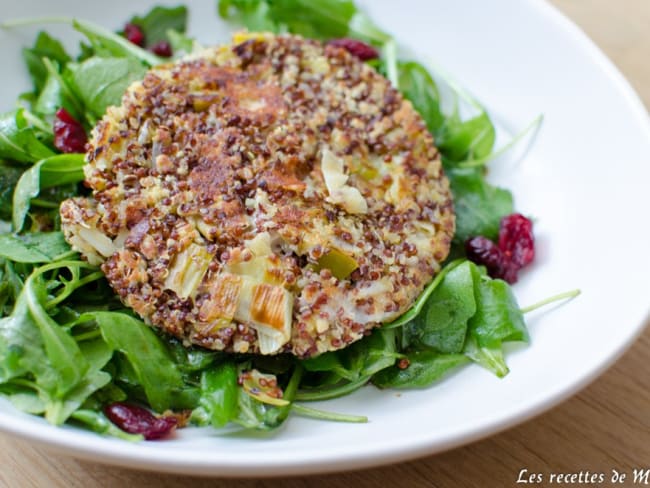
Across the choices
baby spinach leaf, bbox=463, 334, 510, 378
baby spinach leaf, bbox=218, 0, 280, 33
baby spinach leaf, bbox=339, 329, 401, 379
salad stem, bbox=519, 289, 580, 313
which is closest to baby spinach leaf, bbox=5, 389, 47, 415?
baby spinach leaf, bbox=339, 329, 401, 379

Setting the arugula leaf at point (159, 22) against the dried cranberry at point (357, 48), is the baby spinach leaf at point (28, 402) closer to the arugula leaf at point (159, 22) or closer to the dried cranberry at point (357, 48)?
the arugula leaf at point (159, 22)

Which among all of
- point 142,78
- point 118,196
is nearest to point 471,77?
point 142,78

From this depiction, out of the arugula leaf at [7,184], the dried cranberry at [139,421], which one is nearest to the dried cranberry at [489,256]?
the dried cranberry at [139,421]

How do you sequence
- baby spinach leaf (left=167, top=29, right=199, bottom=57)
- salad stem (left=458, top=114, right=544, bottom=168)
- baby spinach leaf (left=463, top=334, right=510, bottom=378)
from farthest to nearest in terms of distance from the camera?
baby spinach leaf (left=167, top=29, right=199, bottom=57), salad stem (left=458, top=114, right=544, bottom=168), baby spinach leaf (left=463, top=334, right=510, bottom=378)

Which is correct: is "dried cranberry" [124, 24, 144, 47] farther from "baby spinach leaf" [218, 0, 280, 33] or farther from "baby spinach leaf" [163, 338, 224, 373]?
"baby spinach leaf" [163, 338, 224, 373]

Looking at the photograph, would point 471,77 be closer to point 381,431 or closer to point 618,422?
point 618,422

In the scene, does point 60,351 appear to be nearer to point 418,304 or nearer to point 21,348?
point 21,348
